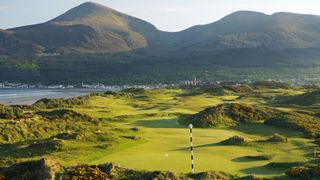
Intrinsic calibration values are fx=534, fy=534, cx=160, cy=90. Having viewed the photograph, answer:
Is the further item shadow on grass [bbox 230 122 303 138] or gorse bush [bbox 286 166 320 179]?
shadow on grass [bbox 230 122 303 138]

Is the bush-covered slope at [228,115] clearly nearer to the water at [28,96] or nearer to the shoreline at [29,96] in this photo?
the shoreline at [29,96]

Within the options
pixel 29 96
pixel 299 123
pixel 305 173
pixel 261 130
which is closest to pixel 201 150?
pixel 305 173

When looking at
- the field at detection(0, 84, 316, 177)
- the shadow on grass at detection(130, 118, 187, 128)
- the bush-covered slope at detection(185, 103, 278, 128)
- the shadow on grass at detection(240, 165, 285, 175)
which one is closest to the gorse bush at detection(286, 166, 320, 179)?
the field at detection(0, 84, 316, 177)

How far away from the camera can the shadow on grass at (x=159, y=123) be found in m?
47.1

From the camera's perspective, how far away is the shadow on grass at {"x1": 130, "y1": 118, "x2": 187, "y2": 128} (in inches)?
1855

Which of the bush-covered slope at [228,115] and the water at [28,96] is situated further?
the water at [28,96]

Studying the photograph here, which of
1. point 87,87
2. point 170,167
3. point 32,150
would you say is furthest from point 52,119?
point 87,87

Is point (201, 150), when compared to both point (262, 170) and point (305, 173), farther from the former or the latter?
point (305, 173)

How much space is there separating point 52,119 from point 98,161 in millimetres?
18914

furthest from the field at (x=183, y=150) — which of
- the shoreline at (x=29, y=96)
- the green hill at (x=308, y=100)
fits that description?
the shoreline at (x=29, y=96)

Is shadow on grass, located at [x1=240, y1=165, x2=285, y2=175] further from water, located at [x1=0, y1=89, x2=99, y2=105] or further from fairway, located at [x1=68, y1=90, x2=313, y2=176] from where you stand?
water, located at [x1=0, y1=89, x2=99, y2=105]

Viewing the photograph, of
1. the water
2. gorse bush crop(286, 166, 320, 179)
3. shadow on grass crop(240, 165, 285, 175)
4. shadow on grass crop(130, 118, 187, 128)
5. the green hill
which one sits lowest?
the water

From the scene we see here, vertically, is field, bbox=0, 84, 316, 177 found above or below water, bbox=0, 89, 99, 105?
above

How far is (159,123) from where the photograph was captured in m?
49.1
